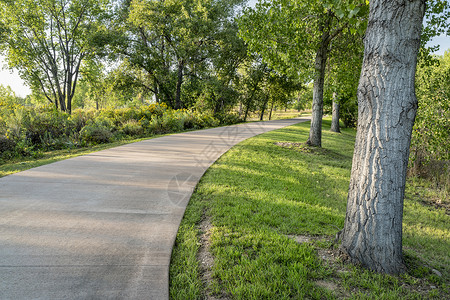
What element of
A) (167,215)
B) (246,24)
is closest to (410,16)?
(167,215)

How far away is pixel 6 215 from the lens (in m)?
3.23

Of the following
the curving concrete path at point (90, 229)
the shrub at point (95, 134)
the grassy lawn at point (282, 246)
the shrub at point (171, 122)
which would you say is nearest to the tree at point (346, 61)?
the grassy lawn at point (282, 246)

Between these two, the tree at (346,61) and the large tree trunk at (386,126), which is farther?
the tree at (346,61)

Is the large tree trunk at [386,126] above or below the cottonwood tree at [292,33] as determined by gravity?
below

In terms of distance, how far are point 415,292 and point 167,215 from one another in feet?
9.09

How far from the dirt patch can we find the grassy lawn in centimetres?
1

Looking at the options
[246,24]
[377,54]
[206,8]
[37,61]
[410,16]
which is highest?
[206,8]

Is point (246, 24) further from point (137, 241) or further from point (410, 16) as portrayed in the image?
point (137, 241)

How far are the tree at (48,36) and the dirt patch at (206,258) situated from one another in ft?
71.6

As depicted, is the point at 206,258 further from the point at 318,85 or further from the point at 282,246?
the point at 318,85

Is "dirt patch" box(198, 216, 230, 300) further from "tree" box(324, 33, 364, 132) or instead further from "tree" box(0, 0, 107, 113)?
"tree" box(0, 0, 107, 113)

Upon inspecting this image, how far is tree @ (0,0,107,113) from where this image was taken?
22.3 m

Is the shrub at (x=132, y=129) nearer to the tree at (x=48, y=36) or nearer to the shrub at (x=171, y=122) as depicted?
the shrub at (x=171, y=122)

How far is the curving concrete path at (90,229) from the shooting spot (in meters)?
2.16
